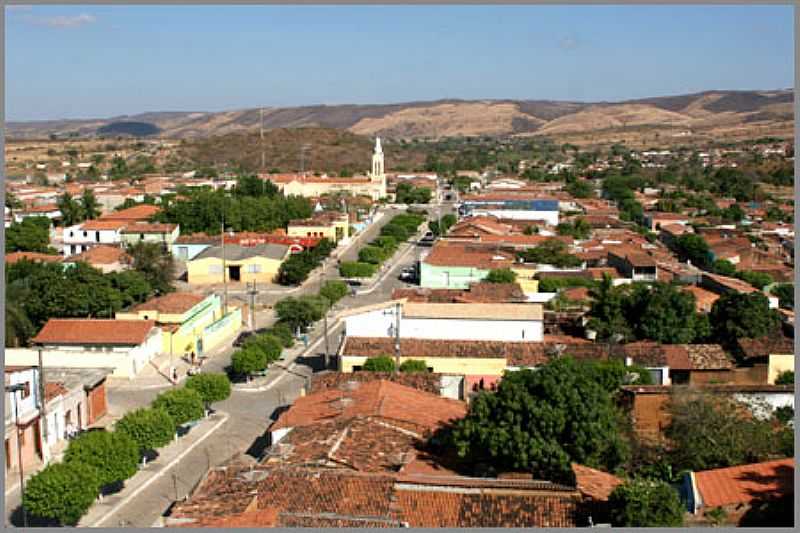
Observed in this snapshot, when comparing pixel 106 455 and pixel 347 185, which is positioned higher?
pixel 347 185

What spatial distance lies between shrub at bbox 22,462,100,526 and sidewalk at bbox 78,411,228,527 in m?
0.54

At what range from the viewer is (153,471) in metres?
14.8

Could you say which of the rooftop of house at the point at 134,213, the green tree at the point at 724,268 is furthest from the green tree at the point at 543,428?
the rooftop of house at the point at 134,213

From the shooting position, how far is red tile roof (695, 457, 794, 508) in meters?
10.3

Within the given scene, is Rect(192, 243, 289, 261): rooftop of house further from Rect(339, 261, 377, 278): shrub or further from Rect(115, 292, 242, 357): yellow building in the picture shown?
Rect(115, 292, 242, 357): yellow building

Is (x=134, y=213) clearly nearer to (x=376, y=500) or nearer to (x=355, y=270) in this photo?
(x=355, y=270)

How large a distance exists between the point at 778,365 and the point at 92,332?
14031mm

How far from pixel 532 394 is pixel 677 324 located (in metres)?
8.73

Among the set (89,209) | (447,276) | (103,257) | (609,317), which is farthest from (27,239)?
(609,317)

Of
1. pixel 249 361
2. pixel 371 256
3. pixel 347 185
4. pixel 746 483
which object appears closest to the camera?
pixel 746 483

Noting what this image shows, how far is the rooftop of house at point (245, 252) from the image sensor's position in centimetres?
3303

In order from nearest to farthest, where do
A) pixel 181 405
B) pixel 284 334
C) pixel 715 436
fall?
pixel 715 436 < pixel 181 405 < pixel 284 334

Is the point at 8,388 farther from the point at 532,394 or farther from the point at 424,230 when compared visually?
the point at 424,230

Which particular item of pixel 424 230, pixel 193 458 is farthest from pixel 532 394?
pixel 424 230
